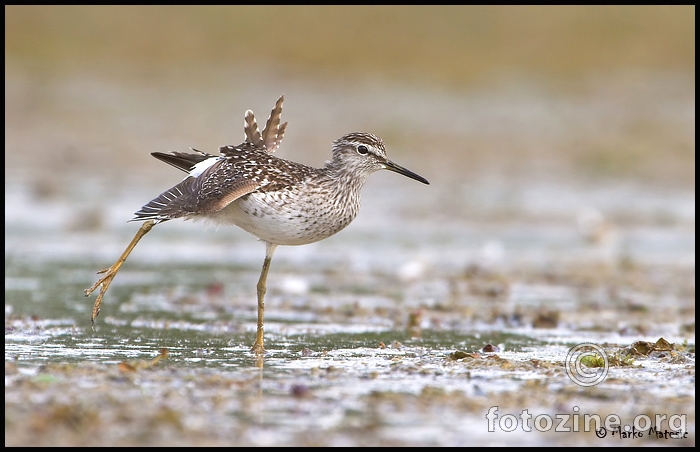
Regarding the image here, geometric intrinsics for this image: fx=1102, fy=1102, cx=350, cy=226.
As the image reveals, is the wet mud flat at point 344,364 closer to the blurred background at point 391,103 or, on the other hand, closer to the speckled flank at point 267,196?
the speckled flank at point 267,196

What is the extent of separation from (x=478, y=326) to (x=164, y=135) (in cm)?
1686

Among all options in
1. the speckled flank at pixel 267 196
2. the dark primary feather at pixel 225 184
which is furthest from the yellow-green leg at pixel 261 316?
the dark primary feather at pixel 225 184

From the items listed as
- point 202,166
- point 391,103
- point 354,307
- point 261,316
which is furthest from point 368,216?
point 391,103

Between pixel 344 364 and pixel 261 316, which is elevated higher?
pixel 261 316

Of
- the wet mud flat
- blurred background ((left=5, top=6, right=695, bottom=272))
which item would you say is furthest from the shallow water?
blurred background ((left=5, top=6, right=695, bottom=272))

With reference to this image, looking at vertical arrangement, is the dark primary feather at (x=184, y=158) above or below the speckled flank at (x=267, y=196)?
above

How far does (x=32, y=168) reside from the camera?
74.0ft

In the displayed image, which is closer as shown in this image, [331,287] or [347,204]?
[347,204]

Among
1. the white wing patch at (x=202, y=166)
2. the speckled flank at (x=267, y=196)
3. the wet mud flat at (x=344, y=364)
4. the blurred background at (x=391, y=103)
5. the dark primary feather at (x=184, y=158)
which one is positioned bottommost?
the wet mud flat at (x=344, y=364)

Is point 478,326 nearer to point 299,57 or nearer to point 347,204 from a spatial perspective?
point 347,204

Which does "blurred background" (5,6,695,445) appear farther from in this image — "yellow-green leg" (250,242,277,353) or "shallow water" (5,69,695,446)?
"yellow-green leg" (250,242,277,353)

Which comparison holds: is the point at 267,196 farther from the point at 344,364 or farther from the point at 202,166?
the point at 344,364

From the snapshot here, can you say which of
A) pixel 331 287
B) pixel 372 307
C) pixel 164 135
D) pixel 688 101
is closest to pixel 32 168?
pixel 164 135

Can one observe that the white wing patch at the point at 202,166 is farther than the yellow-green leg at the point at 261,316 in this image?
Yes
